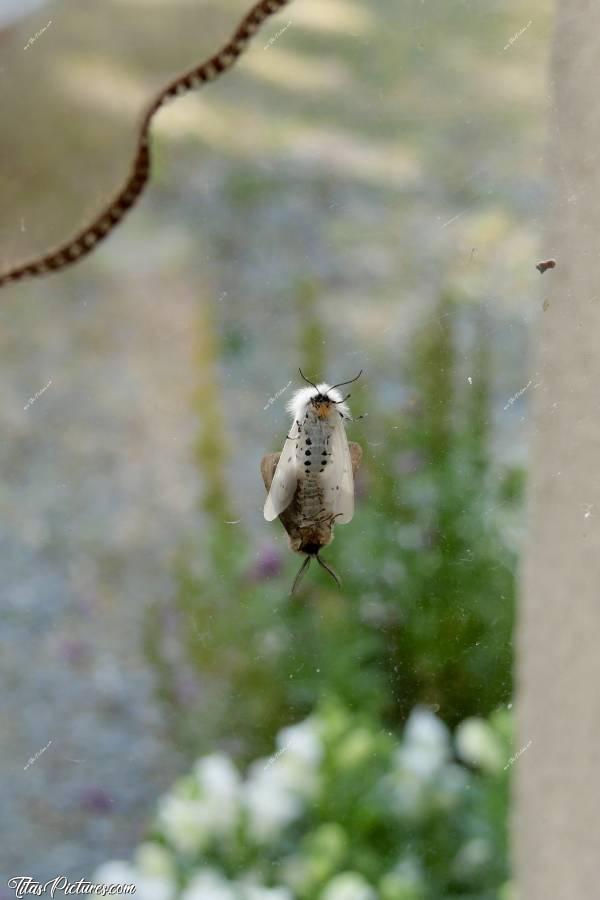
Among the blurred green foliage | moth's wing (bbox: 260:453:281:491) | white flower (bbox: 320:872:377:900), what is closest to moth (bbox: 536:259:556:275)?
the blurred green foliage

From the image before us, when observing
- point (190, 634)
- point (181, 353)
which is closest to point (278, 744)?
point (190, 634)

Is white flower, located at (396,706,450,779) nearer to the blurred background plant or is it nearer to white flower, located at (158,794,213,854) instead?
the blurred background plant

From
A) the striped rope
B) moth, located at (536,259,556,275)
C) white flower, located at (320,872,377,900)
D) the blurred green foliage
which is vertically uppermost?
the striped rope

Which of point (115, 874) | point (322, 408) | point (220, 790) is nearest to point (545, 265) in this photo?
point (322, 408)

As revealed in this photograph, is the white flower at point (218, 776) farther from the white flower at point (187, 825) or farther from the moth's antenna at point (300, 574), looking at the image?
the moth's antenna at point (300, 574)

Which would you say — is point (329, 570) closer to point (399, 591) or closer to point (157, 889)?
point (399, 591)

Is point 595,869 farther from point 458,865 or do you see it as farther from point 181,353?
point 181,353
